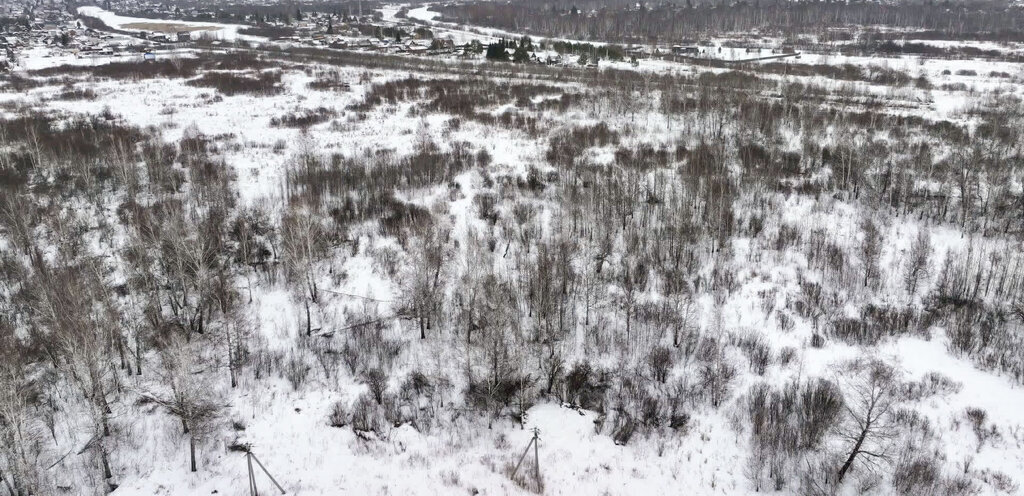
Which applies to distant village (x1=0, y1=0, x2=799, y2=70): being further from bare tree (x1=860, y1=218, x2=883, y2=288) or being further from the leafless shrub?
the leafless shrub

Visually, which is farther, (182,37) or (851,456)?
(182,37)

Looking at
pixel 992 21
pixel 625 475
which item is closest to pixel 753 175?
pixel 625 475

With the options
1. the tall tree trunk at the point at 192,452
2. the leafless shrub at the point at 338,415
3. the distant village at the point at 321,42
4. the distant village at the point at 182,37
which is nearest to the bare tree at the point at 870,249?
the leafless shrub at the point at 338,415

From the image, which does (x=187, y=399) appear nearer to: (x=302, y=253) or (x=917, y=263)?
(x=302, y=253)

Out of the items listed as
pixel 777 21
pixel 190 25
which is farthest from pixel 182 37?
pixel 777 21

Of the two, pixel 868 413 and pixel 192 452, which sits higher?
pixel 868 413

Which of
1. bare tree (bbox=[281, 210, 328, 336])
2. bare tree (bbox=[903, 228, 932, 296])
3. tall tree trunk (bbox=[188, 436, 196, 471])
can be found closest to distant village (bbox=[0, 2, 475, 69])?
bare tree (bbox=[281, 210, 328, 336])

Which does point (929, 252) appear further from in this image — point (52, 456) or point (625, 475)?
point (52, 456)

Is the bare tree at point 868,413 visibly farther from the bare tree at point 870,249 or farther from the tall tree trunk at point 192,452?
the tall tree trunk at point 192,452

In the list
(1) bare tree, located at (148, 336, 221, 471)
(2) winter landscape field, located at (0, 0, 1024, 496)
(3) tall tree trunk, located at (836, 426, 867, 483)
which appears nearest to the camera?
(3) tall tree trunk, located at (836, 426, 867, 483)
